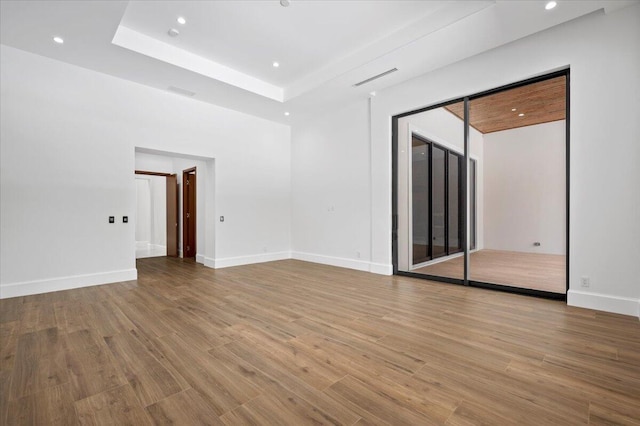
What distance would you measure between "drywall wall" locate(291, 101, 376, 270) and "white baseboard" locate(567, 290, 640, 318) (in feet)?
9.30

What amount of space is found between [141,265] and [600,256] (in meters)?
7.88

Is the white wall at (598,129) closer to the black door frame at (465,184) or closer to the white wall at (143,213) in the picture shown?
the black door frame at (465,184)

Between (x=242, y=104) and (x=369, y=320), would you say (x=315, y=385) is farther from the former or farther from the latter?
(x=242, y=104)

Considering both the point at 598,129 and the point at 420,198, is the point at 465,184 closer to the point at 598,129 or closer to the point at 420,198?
the point at 420,198

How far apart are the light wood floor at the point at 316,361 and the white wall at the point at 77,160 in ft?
2.44

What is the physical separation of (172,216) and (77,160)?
378 centimetres

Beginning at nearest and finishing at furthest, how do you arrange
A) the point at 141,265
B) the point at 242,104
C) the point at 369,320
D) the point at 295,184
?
the point at 369,320 < the point at 242,104 < the point at 141,265 < the point at 295,184

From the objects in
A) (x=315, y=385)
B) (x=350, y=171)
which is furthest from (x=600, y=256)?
(x=350, y=171)

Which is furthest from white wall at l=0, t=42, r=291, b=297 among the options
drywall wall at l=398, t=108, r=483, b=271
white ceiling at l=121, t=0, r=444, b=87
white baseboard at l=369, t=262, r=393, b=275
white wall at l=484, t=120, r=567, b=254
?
white wall at l=484, t=120, r=567, b=254

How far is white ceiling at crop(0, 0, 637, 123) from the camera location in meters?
3.29

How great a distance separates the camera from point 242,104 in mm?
5871

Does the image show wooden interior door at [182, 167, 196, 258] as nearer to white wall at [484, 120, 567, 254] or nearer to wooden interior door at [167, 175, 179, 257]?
wooden interior door at [167, 175, 179, 257]

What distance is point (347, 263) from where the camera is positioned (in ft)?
19.6

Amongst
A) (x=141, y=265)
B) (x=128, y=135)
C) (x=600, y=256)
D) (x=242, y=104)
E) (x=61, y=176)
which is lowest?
(x=141, y=265)
